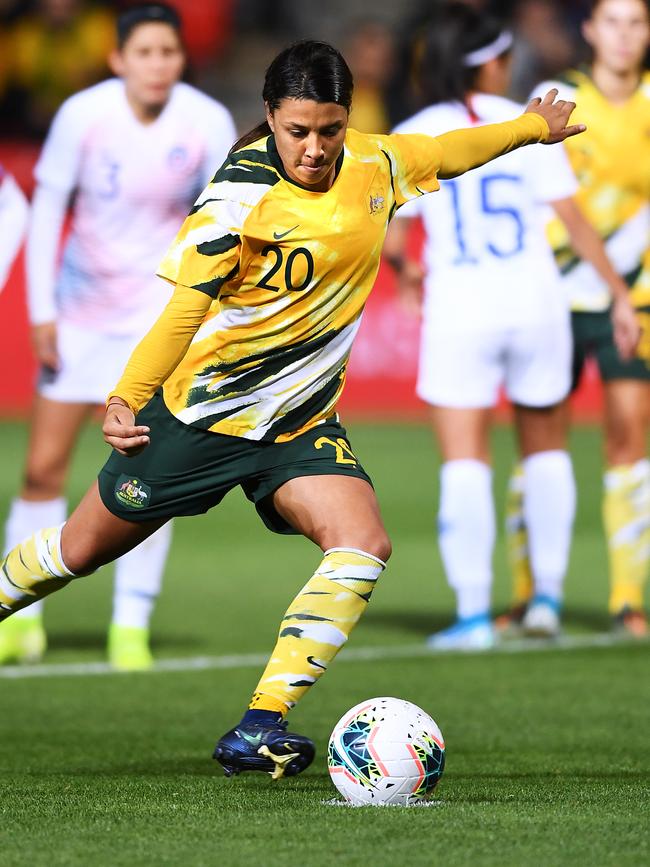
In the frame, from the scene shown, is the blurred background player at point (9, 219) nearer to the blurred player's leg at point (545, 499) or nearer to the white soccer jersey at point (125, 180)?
the white soccer jersey at point (125, 180)

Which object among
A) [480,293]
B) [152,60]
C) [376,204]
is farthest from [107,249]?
[376,204]

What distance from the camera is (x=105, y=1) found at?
1880 cm

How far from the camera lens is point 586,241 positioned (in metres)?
7.41

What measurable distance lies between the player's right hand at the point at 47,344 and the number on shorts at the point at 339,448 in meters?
2.58

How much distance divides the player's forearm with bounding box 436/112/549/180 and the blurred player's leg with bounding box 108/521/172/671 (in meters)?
2.76

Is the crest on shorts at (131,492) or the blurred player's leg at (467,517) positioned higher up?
the crest on shorts at (131,492)

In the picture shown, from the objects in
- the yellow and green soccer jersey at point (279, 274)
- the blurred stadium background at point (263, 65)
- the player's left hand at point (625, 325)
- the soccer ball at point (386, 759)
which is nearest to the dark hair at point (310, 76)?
the yellow and green soccer jersey at point (279, 274)

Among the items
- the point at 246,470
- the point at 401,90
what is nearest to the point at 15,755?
the point at 246,470

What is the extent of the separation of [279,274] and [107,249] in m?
2.80

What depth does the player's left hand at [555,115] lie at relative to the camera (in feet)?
17.0

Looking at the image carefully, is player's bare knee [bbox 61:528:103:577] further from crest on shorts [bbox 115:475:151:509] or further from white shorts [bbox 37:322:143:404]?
white shorts [bbox 37:322:143:404]

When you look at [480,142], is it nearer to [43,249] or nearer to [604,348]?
[43,249]

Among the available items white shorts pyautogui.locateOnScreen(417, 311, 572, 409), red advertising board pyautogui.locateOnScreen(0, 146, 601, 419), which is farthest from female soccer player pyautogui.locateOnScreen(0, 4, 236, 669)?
red advertising board pyautogui.locateOnScreen(0, 146, 601, 419)

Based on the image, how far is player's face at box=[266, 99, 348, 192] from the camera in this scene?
14.6ft
